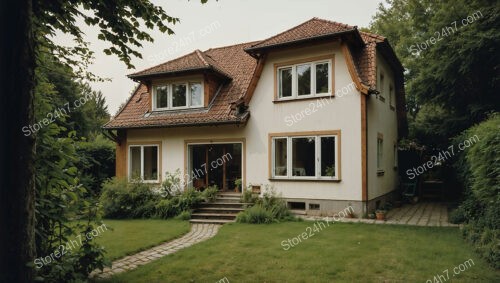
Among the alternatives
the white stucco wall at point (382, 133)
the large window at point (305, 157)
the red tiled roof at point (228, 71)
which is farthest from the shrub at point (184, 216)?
the white stucco wall at point (382, 133)

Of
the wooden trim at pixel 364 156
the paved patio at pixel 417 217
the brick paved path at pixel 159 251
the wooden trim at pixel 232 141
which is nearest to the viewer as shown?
the brick paved path at pixel 159 251

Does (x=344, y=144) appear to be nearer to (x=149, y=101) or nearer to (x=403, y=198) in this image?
(x=403, y=198)

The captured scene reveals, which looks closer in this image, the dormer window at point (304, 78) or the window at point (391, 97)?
the dormer window at point (304, 78)

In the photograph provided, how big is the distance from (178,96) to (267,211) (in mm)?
7385

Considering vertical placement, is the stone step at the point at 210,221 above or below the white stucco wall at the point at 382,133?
below

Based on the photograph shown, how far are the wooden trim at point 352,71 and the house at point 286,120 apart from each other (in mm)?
36

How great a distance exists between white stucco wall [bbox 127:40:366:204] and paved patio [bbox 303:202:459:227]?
1163mm

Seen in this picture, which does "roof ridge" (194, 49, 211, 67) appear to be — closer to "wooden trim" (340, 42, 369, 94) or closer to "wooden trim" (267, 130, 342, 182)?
"wooden trim" (267, 130, 342, 182)

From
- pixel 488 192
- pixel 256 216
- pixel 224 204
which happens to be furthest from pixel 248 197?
pixel 488 192

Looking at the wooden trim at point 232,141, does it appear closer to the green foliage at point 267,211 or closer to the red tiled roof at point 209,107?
the red tiled roof at point 209,107

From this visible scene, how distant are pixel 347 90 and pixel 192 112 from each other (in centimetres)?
687

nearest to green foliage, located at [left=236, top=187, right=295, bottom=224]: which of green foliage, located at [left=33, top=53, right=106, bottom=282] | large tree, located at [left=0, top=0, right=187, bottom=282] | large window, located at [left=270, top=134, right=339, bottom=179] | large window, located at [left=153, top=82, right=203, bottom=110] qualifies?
large window, located at [left=270, top=134, right=339, bottom=179]

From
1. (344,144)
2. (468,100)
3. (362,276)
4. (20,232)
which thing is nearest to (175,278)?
(20,232)

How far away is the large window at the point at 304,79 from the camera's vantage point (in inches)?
514
